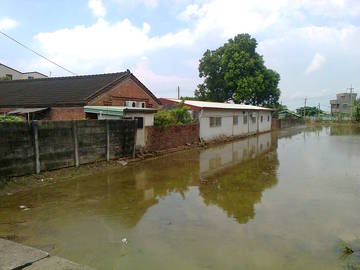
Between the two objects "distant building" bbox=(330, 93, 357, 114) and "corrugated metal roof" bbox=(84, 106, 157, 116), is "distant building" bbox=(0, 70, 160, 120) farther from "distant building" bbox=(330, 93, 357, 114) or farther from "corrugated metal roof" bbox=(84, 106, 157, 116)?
"distant building" bbox=(330, 93, 357, 114)

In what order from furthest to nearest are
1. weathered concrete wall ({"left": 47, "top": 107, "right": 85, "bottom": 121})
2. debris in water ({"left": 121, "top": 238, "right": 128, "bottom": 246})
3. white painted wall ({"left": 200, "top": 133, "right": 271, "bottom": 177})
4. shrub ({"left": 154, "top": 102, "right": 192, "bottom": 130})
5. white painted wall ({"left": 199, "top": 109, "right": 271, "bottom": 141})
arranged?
white painted wall ({"left": 199, "top": 109, "right": 271, "bottom": 141}) < shrub ({"left": 154, "top": 102, "right": 192, "bottom": 130}) < weathered concrete wall ({"left": 47, "top": 107, "right": 85, "bottom": 121}) < white painted wall ({"left": 200, "top": 133, "right": 271, "bottom": 177}) < debris in water ({"left": 121, "top": 238, "right": 128, "bottom": 246})

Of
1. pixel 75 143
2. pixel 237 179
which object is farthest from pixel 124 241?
pixel 75 143

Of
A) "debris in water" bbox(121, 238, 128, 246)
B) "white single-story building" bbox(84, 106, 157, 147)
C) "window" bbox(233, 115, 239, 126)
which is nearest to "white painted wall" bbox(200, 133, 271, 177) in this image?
"white single-story building" bbox(84, 106, 157, 147)

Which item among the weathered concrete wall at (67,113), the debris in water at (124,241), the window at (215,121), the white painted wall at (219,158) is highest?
the weathered concrete wall at (67,113)

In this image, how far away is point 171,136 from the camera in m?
17.7

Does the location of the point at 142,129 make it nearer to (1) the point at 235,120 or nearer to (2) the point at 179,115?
(2) the point at 179,115

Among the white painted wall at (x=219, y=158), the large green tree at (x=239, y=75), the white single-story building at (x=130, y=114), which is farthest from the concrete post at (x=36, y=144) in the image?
the large green tree at (x=239, y=75)

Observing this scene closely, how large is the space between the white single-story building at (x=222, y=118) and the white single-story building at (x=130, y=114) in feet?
20.6

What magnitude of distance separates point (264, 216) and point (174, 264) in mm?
3022

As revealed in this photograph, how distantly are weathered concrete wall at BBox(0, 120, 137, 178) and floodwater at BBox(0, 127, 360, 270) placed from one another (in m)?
1.04

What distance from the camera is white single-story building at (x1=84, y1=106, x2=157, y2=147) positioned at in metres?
14.4

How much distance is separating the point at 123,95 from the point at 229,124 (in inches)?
409

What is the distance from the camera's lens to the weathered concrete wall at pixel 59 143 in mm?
9484

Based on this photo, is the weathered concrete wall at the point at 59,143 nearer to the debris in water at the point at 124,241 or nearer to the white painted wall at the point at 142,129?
the white painted wall at the point at 142,129
